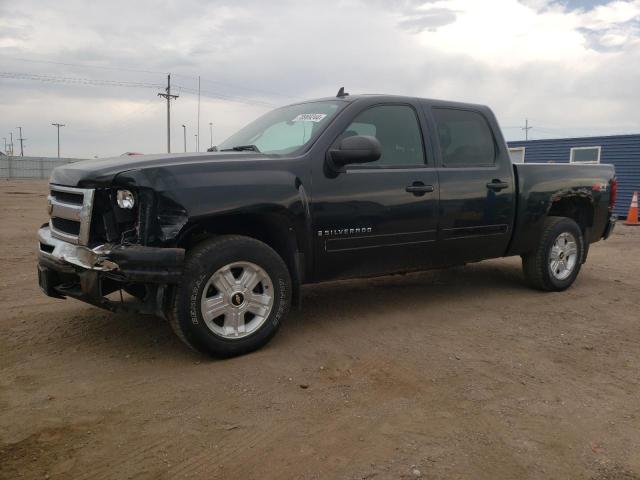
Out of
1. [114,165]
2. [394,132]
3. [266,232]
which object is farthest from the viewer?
[394,132]

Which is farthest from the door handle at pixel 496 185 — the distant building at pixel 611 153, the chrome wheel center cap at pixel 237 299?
the distant building at pixel 611 153

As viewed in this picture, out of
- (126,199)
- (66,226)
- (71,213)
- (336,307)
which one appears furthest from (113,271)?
(336,307)

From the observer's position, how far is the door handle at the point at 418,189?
463 centimetres

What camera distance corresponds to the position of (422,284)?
20.6ft

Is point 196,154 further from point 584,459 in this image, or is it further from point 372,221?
point 584,459

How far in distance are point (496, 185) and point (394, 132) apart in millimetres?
1220

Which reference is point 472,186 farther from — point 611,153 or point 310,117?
point 611,153

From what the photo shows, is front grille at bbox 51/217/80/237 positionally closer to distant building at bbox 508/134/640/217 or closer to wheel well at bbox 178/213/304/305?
wheel well at bbox 178/213/304/305

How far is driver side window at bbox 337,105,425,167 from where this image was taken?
458 centimetres

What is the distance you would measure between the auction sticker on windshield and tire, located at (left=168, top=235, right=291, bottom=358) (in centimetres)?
127

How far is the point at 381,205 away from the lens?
4.46 metres

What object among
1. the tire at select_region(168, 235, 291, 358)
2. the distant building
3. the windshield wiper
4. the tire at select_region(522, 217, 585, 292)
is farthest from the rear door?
the distant building

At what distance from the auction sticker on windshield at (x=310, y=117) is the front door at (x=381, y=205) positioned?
25cm

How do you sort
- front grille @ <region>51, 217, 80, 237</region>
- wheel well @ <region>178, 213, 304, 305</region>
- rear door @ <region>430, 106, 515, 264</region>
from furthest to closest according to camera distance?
1. rear door @ <region>430, 106, 515, 264</region>
2. wheel well @ <region>178, 213, 304, 305</region>
3. front grille @ <region>51, 217, 80, 237</region>
